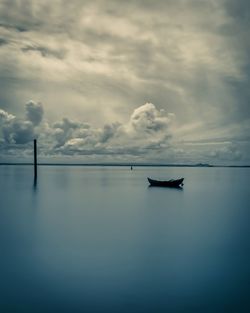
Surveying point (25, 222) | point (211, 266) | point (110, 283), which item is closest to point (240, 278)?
point (211, 266)

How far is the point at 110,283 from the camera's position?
1298cm

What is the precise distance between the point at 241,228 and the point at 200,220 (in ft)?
17.3

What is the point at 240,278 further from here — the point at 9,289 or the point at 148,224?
the point at 148,224

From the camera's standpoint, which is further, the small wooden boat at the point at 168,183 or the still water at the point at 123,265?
the small wooden boat at the point at 168,183

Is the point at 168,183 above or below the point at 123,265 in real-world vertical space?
above

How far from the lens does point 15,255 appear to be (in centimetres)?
1722

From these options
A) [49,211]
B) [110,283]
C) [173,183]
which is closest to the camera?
[110,283]

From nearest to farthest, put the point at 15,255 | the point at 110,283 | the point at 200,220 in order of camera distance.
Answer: the point at 110,283
the point at 15,255
the point at 200,220

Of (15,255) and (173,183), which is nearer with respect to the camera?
(15,255)

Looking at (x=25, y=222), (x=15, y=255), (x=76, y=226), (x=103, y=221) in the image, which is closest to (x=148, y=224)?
(x=103, y=221)

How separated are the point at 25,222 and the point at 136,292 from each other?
1954 cm

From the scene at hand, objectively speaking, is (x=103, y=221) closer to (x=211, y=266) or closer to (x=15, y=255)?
(x=15, y=255)

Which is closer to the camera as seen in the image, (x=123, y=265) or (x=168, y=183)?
(x=123, y=265)

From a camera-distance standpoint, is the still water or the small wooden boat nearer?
the still water
